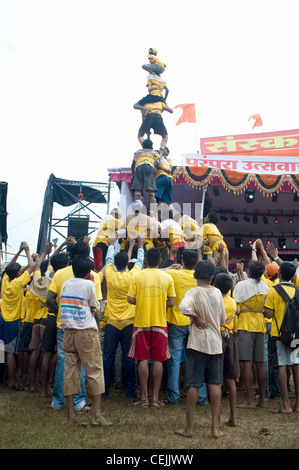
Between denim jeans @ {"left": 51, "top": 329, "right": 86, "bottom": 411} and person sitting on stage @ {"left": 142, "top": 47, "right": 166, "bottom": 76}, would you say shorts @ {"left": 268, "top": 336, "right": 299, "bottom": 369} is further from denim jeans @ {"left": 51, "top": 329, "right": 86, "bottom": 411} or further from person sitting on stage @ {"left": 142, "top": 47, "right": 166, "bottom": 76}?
person sitting on stage @ {"left": 142, "top": 47, "right": 166, "bottom": 76}

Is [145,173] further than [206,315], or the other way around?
[145,173]

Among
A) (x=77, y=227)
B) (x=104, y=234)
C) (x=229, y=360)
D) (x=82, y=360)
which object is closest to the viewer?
(x=82, y=360)

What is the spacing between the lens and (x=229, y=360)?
4336 mm

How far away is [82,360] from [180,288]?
1.56 metres

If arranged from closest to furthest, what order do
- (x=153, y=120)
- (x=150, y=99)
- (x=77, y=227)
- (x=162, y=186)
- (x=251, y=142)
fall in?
(x=162, y=186)
(x=153, y=120)
(x=150, y=99)
(x=77, y=227)
(x=251, y=142)

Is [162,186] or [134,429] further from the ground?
[162,186]

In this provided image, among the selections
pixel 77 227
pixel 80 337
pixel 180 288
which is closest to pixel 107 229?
pixel 180 288

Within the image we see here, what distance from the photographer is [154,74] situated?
1038 cm

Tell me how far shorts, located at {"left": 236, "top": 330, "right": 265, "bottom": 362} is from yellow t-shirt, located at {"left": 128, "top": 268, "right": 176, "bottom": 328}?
0.95 m

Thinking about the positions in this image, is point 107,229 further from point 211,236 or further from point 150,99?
point 150,99

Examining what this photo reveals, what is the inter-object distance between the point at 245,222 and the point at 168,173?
750 centimetres

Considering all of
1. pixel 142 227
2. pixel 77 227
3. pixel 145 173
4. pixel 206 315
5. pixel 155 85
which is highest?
pixel 155 85

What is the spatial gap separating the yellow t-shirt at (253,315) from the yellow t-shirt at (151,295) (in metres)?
0.92
